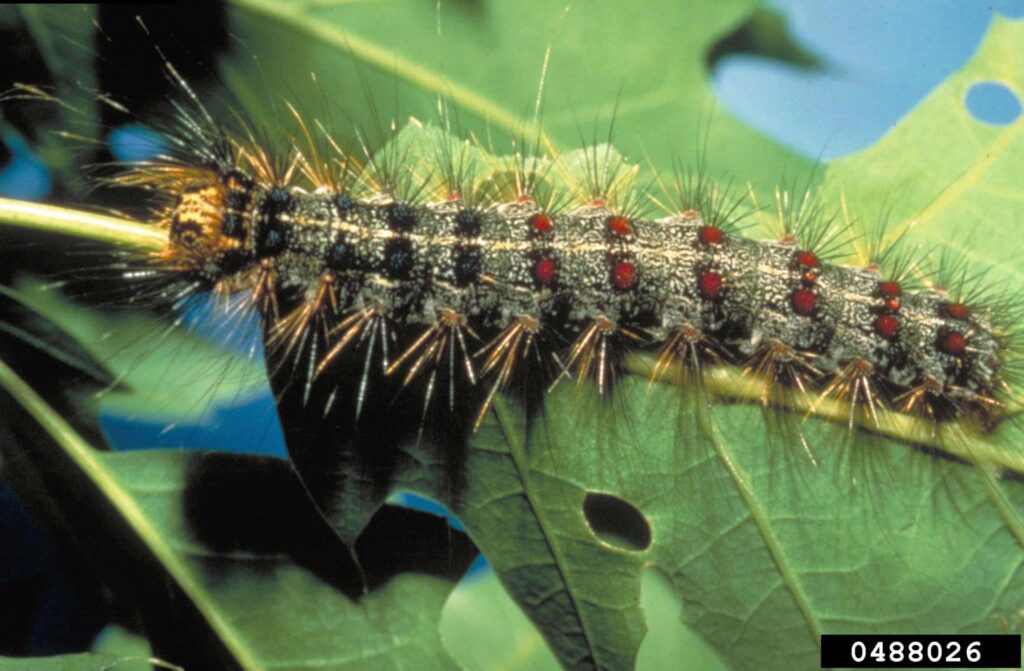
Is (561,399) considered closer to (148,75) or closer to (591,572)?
(591,572)

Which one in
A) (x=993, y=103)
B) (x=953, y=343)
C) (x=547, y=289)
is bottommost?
(x=953, y=343)

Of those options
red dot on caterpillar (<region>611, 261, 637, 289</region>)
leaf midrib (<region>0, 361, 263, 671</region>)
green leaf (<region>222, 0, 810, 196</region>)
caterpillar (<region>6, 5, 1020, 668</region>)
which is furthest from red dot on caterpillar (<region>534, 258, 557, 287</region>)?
leaf midrib (<region>0, 361, 263, 671</region>)

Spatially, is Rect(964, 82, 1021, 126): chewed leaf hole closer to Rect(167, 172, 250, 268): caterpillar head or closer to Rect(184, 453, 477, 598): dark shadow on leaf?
Rect(184, 453, 477, 598): dark shadow on leaf

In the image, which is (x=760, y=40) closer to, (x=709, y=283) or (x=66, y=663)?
(x=709, y=283)

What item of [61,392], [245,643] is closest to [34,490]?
[61,392]

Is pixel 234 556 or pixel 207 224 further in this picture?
pixel 234 556

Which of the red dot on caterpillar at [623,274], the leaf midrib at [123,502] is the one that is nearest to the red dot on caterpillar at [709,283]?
the red dot on caterpillar at [623,274]

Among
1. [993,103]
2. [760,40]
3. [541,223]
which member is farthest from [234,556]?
[993,103]

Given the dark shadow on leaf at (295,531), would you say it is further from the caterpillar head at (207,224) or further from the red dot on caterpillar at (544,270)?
the red dot on caterpillar at (544,270)
